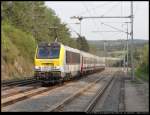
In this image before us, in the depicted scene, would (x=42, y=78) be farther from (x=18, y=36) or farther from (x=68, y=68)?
(x=18, y=36)

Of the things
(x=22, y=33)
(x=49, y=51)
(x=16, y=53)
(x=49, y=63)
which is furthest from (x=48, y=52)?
(x=22, y=33)

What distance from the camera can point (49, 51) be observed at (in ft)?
125

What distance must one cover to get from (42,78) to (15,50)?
23252mm

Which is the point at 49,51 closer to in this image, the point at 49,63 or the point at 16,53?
the point at 49,63

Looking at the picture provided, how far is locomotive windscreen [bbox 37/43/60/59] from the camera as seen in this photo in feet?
124

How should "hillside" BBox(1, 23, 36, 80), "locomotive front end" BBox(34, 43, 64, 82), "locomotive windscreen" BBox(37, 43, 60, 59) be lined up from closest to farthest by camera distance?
"locomotive front end" BBox(34, 43, 64, 82), "locomotive windscreen" BBox(37, 43, 60, 59), "hillside" BBox(1, 23, 36, 80)

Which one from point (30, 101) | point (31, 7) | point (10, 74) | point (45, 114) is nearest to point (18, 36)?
point (10, 74)

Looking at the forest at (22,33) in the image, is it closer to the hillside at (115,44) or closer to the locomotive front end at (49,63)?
the locomotive front end at (49,63)

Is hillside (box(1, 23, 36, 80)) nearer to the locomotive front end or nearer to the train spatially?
the train

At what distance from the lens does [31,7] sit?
144 feet

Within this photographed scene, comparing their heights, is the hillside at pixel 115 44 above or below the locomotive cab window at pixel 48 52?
above

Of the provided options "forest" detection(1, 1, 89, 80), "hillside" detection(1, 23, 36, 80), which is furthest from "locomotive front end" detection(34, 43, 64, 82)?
"hillside" detection(1, 23, 36, 80)

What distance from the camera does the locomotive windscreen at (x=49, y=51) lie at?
37.7m

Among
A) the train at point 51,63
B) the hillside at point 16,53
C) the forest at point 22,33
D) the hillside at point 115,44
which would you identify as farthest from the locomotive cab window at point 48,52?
the hillside at point 115,44
